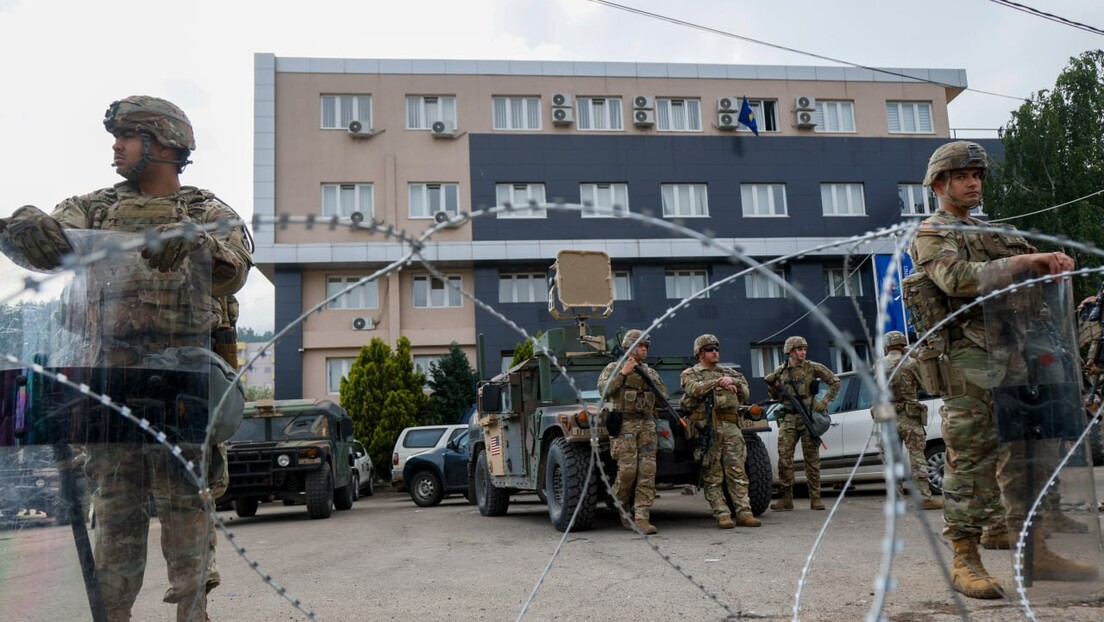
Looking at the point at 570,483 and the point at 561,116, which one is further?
the point at 561,116

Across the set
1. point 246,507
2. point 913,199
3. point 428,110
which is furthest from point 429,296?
point 913,199

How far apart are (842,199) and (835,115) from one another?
2644mm

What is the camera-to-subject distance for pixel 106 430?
9.44 ft

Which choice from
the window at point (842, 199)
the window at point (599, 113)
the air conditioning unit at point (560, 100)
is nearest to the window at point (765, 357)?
the window at point (842, 199)

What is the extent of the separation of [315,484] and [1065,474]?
362 inches

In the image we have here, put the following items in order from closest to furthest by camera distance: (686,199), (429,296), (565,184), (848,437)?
(848,437), (429,296), (565,184), (686,199)

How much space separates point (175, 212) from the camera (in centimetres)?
331

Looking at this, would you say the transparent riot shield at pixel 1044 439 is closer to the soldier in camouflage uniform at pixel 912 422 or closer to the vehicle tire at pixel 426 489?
the soldier in camouflage uniform at pixel 912 422

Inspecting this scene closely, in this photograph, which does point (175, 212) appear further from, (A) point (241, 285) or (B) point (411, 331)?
(B) point (411, 331)

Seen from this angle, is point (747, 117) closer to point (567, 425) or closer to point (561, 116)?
point (561, 116)

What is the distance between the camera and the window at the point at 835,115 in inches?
1037

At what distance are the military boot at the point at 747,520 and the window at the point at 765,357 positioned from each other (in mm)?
17135

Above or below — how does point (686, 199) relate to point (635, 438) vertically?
above

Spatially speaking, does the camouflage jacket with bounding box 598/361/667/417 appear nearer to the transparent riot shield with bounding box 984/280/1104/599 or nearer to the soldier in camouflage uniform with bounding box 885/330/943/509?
the soldier in camouflage uniform with bounding box 885/330/943/509
